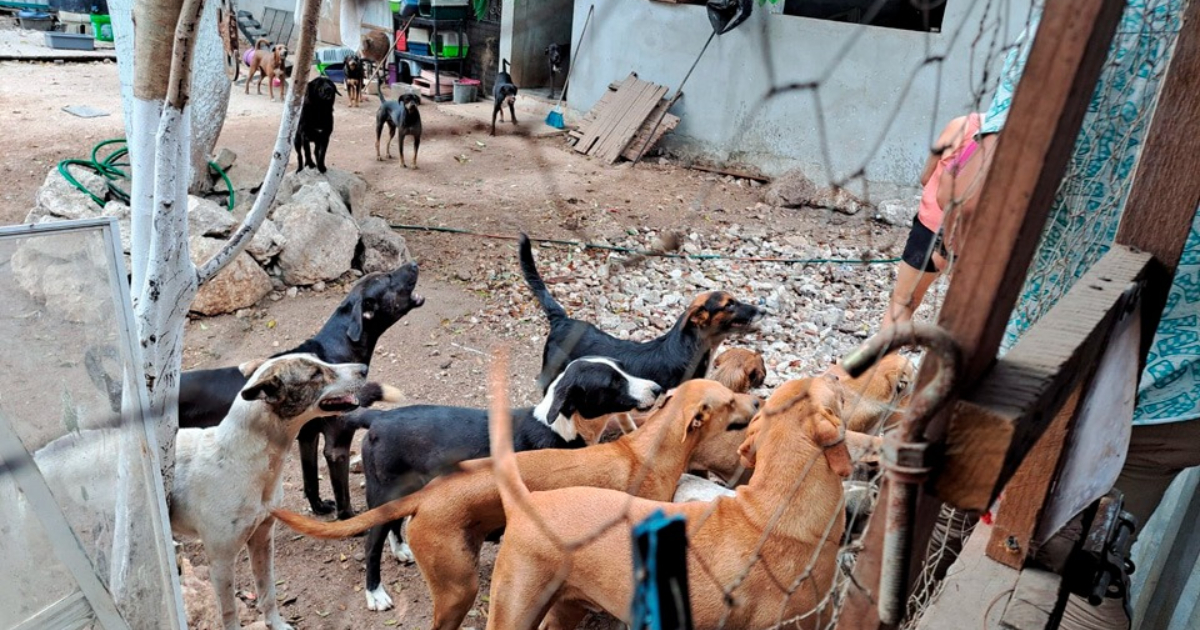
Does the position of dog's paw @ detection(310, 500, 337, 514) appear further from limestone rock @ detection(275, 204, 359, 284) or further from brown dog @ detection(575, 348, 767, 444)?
limestone rock @ detection(275, 204, 359, 284)

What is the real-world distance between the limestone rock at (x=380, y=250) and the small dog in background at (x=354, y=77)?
719 centimetres

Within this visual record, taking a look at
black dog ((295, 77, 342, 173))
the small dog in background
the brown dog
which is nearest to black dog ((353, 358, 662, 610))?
the brown dog

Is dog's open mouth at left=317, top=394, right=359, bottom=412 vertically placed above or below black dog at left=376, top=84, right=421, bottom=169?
below

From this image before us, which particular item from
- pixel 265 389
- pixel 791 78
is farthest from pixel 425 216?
pixel 265 389

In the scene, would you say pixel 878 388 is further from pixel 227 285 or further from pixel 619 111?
pixel 619 111

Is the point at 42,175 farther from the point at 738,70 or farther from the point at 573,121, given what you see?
the point at 738,70

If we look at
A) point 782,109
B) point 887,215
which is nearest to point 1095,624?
point 887,215

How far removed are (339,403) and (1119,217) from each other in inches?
109

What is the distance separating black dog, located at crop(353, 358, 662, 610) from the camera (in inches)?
141

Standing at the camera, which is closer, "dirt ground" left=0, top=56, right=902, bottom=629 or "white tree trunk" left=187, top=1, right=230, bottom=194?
"dirt ground" left=0, top=56, right=902, bottom=629

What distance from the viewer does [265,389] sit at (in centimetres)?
316

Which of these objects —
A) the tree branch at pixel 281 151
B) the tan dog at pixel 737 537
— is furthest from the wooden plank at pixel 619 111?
the tan dog at pixel 737 537

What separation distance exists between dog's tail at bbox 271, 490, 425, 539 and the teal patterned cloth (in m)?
2.15

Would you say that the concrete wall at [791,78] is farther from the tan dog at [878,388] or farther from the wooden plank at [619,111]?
the tan dog at [878,388]
